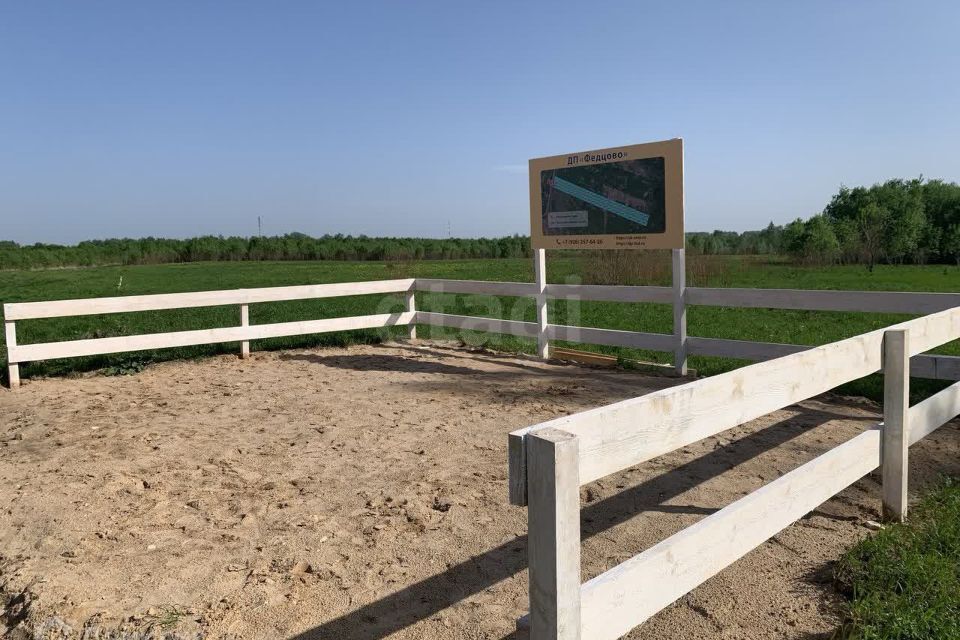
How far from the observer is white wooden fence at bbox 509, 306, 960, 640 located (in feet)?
6.35

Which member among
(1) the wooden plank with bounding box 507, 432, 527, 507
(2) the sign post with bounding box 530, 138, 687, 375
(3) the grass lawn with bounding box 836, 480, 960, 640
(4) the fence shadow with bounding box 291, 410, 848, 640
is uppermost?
(2) the sign post with bounding box 530, 138, 687, 375

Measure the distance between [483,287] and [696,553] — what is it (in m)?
8.34

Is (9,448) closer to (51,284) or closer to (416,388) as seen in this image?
(416,388)

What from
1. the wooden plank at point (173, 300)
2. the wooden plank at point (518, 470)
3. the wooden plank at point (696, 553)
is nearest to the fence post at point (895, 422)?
the wooden plank at point (696, 553)

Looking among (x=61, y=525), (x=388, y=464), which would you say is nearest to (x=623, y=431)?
(x=388, y=464)

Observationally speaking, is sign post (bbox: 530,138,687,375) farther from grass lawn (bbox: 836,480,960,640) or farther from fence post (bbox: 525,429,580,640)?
fence post (bbox: 525,429,580,640)

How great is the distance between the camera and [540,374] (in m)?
9.05

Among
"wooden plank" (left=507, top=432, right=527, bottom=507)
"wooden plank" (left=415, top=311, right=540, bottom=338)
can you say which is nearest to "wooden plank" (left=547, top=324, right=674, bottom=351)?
"wooden plank" (left=415, top=311, right=540, bottom=338)

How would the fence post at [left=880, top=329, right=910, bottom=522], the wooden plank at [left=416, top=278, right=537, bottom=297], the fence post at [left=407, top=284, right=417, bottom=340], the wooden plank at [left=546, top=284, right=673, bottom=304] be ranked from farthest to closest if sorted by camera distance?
the fence post at [left=407, top=284, right=417, bottom=340]
the wooden plank at [left=416, top=278, right=537, bottom=297]
the wooden plank at [left=546, top=284, right=673, bottom=304]
the fence post at [left=880, top=329, right=910, bottom=522]

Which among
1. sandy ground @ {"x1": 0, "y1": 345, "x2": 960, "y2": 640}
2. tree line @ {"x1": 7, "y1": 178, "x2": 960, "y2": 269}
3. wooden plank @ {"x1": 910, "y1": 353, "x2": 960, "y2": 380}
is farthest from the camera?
tree line @ {"x1": 7, "y1": 178, "x2": 960, "y2": 269}

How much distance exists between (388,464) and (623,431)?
3.40 m

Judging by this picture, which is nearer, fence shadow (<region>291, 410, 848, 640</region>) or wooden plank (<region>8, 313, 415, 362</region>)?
fence shadow (<region>291, 410, 848, 640</region>)

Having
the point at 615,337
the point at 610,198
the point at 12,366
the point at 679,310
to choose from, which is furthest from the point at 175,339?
the point at 679,310

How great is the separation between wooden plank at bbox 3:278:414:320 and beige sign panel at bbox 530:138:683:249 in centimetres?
298
